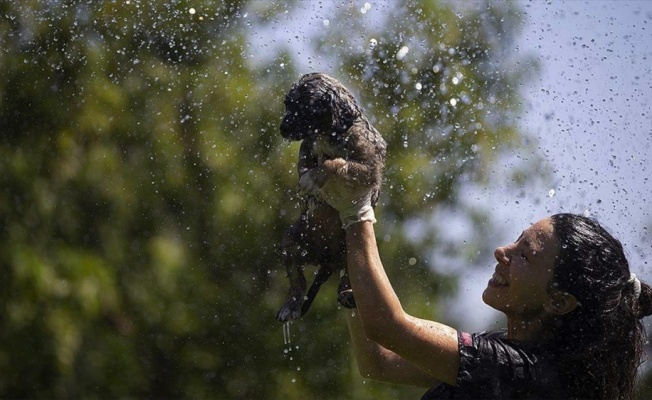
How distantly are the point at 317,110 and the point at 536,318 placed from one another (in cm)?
97

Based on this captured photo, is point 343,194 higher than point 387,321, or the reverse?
point 343,194

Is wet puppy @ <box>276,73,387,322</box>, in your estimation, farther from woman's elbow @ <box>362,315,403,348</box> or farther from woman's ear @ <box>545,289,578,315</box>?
woman's ear @ <box>545,289,578,315</box>

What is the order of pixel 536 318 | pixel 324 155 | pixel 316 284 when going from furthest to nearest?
pixel 316 284
pixel 536 318
pixel 324 155

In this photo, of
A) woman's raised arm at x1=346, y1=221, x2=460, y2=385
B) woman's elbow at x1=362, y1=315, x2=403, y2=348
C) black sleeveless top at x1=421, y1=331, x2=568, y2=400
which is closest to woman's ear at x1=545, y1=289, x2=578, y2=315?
black sleeveless top at x1=421, y1=331, x2=568, y2=400

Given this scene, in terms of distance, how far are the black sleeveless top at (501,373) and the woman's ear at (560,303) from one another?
0.47 ft

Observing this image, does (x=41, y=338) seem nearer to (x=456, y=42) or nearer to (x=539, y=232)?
(x=456, y=42)

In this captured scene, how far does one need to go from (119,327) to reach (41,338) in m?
0.66

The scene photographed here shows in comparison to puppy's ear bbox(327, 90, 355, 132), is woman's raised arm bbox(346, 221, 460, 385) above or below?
below

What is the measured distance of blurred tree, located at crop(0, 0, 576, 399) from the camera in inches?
312

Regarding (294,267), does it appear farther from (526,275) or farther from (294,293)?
(526,275)

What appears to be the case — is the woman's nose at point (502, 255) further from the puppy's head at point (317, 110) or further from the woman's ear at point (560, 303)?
the puppy's head at point (317, 110)

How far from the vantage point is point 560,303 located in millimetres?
2930

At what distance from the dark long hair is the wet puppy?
64 cm

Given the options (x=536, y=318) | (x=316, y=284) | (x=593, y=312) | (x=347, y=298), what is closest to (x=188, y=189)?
(x=316, y=284)
